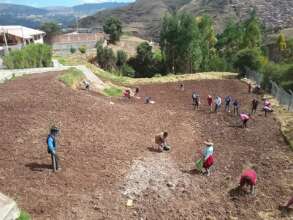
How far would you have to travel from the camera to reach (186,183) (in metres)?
14.1

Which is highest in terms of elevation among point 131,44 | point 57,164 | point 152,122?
point 57,164

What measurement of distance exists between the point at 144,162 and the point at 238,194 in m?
4.19

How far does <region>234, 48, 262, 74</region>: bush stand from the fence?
141cm

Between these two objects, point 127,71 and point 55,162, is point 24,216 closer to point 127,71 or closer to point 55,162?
point 55,162

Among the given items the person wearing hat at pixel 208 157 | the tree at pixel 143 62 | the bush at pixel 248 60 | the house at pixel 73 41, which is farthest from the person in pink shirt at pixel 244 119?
the house at pixel 73 41

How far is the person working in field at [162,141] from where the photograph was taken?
1695cm

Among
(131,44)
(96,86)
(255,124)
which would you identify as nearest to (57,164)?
(255,124)

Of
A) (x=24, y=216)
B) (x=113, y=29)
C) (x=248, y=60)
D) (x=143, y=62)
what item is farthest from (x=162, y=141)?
(x=113, y=29)

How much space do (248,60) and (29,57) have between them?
2711cm

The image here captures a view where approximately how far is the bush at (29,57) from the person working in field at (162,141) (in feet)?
86.4

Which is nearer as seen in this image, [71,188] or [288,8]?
[71,188]

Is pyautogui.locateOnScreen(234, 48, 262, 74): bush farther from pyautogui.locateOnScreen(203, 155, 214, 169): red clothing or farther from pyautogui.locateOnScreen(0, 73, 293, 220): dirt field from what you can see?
pyautogui.locateOnScreen(203, 155, 214, 169): red clothing

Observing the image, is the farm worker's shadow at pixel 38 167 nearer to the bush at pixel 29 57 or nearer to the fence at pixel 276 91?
the fence at pixel 276 91

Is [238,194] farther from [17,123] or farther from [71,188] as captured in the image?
[17,123]
